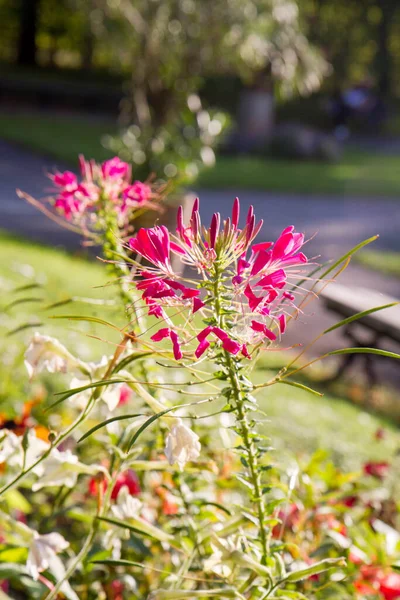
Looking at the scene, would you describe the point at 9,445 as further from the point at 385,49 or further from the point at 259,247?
the point at 385,49

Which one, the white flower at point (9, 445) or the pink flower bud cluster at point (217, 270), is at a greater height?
the pink flower bud cluster at point (217, 270)

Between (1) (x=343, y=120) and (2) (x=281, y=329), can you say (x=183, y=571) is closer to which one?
(2) (x=281, y=329)

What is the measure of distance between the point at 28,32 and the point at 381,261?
19812 millimetres

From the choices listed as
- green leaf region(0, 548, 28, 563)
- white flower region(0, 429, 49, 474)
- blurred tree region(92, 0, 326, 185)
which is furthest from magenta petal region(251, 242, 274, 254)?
blurred tree region(92, 0, 326, 185)

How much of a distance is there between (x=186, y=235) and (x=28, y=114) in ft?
63.5

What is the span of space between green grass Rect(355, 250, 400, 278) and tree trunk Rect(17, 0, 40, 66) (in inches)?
752

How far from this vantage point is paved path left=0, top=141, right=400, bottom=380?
7461mm

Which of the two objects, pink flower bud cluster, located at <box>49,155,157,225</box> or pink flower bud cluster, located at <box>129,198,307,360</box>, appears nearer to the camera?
pink flower bud cluster, located at <box>129,198,307,360</box>

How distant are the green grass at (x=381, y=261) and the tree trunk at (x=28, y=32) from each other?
19098 millimetres

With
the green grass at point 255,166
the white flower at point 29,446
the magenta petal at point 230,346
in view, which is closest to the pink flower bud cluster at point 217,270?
the magenta petal at point 230,346

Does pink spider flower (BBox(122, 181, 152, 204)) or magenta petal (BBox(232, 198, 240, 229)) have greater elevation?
pink spider flower (BBox(122, 181, 152, 204))

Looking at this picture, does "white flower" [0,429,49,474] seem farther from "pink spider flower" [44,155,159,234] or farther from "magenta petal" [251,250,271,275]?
"magenta petal" [251,250,271,275]

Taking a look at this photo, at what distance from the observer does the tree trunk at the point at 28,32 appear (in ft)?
80.3

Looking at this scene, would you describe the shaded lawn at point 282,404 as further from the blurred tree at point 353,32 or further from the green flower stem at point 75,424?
the blurred tree at point 353,32
